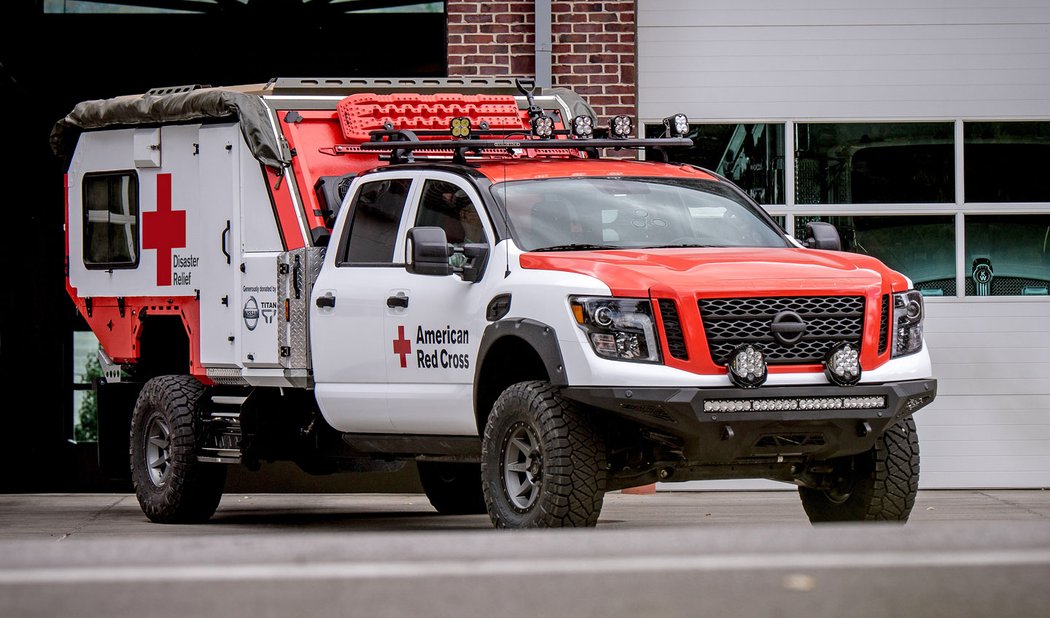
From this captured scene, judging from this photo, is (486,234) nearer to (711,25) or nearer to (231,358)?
(231,358)

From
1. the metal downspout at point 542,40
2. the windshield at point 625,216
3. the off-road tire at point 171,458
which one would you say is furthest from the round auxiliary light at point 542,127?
the metal downspout at point 542,40

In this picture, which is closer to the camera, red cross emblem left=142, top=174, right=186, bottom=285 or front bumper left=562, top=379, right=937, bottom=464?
front bumper left=562, top=379, right=937, bottom=464

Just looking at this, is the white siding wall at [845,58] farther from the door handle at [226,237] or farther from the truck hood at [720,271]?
the truck hood at [720,271]

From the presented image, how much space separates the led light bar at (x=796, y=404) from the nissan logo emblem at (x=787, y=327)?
0.99ft

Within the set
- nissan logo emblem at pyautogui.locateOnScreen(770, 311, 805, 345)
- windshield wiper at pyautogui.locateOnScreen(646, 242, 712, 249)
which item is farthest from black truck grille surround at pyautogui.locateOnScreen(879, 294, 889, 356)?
windshield wiper at pyautogui.locateOnScreen(646, 242, 712, 249)

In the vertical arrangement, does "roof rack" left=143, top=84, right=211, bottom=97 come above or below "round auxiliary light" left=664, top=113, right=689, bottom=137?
above

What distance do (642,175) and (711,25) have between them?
5.26 metres

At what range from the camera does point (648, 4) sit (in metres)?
16.0

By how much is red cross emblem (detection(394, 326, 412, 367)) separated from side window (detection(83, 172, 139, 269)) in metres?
3.29

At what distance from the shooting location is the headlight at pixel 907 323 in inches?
389

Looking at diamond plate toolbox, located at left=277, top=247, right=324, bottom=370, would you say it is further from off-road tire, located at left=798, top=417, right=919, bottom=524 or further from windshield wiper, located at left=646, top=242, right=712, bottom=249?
off-road tire, located at left=798, top=417, right=919, bottom=524

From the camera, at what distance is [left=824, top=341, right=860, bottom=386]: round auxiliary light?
371 inches

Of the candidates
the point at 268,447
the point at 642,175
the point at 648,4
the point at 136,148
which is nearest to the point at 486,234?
the point at 642,175

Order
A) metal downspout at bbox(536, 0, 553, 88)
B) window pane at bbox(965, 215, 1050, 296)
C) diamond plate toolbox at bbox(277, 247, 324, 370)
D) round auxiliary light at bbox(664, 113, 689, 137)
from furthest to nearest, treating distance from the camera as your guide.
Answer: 1. window pane at bbox(965, 215, 1050, 296)
2. metal downspout at bbox(536, 0, 553, 88)
3. diamond plate toolbox at bbox(277, 247, 324, 370)
4. round auxiliary light at bbox(664, 113, 689, 137)
